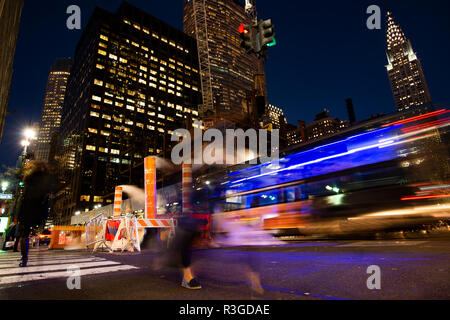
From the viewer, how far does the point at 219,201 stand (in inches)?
410

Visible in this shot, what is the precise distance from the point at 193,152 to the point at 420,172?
1776 cm

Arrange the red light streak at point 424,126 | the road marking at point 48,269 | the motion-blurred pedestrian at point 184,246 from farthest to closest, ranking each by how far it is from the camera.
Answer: the red light streak at point 424,126, the road marking at point 48,269, the motion-blurred pedestrian at point 184,246

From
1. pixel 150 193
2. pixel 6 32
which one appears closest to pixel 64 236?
pixel 150 193

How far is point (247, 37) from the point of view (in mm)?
7031

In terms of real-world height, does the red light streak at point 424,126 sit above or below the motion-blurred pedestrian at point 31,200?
above

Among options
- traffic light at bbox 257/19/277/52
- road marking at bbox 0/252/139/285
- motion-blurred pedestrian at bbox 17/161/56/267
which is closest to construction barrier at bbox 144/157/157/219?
road marking at bbox 0/252/139/285

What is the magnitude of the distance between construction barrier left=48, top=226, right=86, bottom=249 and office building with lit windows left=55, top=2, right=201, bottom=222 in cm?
4888

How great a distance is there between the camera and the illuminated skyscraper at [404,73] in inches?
4633

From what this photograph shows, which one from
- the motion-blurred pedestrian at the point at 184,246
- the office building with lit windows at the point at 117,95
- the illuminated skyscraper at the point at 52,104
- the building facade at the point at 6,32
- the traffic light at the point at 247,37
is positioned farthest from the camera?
the illuminated skyscraper at the point at 52,104

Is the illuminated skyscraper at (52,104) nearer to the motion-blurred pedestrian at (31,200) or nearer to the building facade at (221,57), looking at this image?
the building facade at (221,57)

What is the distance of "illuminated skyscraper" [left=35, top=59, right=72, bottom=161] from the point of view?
13850cm

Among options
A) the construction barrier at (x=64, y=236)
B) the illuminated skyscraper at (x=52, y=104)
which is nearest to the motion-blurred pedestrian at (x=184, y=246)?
the construction barrier at (x=64, y=236)

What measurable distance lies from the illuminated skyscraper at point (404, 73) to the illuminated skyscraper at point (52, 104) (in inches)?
7385

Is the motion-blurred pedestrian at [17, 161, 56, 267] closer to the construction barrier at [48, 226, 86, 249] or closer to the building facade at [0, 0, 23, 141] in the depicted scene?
the building facade at [0, 0, 23, 141]
